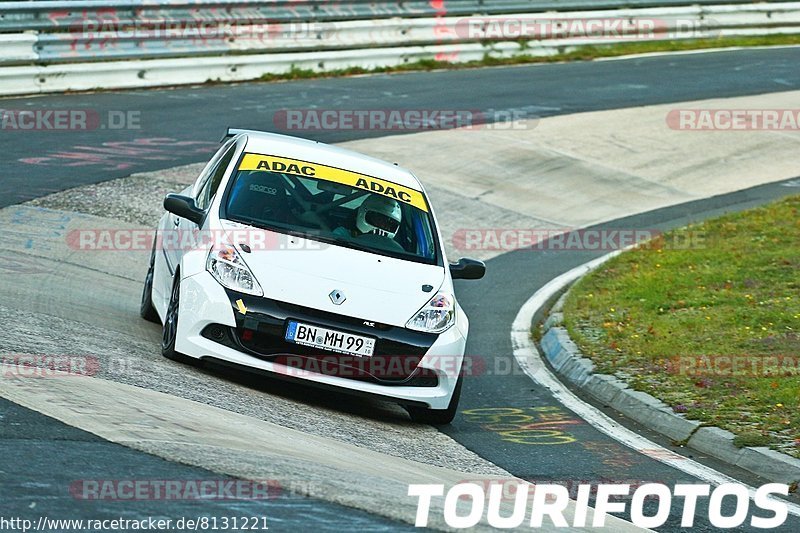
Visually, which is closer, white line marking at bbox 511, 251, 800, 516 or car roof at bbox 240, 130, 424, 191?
white line marking at bbox 511, 251, 800, 516

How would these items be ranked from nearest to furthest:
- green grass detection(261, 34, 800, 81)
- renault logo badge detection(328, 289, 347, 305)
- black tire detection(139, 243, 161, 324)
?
1. renault logo badge detection(328, 289, 347, 305)
2. black tire detection(139, 243, 161, 324)
3. green grass detection(261, 34, 800, 81)

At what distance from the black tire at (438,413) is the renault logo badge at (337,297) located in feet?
2.87

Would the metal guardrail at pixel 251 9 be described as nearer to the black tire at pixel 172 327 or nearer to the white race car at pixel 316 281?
the white race car at pixel 316 281

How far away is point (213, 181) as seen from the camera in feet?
31.8

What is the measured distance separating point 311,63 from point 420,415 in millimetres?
15013

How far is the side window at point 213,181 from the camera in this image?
9492 mm

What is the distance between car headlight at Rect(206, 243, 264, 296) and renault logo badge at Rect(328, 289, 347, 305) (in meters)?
0.44

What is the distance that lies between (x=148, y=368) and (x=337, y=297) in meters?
1.26

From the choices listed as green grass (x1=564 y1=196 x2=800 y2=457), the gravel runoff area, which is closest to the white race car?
the gravel runoff area

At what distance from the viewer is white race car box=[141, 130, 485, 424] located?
320 inches

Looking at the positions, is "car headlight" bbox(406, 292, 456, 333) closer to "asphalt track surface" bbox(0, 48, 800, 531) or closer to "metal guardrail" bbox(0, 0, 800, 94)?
"asphalt track surface" bbox(0, 48, 800, 531)

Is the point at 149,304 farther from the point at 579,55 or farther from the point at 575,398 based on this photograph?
the point at 579,55

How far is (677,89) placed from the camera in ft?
76.8

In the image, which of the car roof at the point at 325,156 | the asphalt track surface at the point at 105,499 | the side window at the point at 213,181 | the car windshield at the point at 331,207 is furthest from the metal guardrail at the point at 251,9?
the asphalt track surface at the point at 105,499
